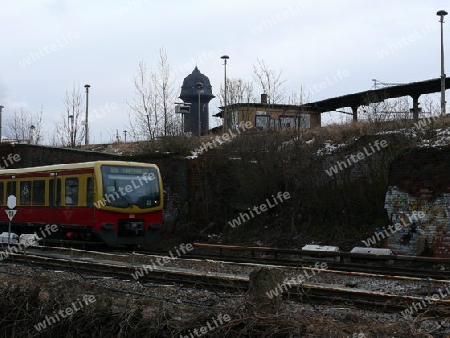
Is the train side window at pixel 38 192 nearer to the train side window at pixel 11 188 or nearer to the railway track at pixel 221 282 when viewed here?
the train side window at pixel 11 188

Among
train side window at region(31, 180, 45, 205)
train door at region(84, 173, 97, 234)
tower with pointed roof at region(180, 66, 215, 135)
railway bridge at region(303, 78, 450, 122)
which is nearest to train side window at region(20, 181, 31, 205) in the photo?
train side window at region(31, 180, 45, 205)

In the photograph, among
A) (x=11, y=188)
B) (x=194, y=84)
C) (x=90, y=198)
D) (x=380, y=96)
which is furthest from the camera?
(x=194, y=84)

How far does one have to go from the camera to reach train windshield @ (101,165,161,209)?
18.0 meters

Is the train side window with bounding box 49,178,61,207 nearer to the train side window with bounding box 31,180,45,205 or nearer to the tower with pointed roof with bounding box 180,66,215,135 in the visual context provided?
the train side window with bounding box 31,180,45,205

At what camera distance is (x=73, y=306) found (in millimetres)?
7961

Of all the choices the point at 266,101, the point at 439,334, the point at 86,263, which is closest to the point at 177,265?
the point at 86,263

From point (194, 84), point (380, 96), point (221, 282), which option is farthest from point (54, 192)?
point (194, 84)

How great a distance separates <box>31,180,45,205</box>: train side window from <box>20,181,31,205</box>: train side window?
0.31 metres

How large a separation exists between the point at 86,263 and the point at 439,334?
372 inches

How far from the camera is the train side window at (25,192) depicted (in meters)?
20.6

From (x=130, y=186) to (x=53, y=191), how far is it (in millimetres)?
2733

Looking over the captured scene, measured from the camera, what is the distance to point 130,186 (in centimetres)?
1852

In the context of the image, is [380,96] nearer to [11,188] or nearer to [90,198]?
[90,198]

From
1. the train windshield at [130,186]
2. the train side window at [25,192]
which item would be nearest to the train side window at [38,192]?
the train side window at [25,192]
